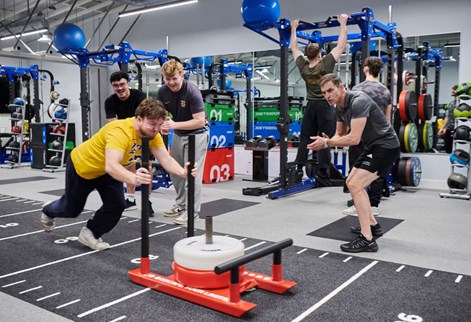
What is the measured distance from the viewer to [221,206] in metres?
5.30

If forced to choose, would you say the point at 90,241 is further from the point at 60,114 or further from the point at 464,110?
the point at 60,114

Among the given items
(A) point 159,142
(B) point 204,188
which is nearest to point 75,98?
(B) point 204,188

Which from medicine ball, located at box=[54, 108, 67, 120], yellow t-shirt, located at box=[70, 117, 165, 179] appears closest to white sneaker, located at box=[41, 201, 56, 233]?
yellow t-shirt, located at box=[70, 117, 165, 179]

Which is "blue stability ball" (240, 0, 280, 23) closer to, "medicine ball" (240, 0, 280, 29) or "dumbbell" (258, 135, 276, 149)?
"medicine ball" (240, 0, 280, 29)

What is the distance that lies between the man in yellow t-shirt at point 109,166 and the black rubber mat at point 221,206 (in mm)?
1508

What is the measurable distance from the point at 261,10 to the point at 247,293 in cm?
389

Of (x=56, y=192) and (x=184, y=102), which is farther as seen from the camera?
(x=56, y=192)

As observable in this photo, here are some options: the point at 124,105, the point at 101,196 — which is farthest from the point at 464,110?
the point at 101,196

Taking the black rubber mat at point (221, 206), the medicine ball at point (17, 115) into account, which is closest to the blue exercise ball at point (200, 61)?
the medicine ball at point (17, 115)

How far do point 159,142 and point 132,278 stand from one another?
0.95 meters

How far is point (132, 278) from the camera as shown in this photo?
275 centimetres

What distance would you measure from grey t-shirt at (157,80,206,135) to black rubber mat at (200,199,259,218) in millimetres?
1129

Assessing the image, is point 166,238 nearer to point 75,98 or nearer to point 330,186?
point 330,186

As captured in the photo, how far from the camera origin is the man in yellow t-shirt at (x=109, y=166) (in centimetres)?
271
